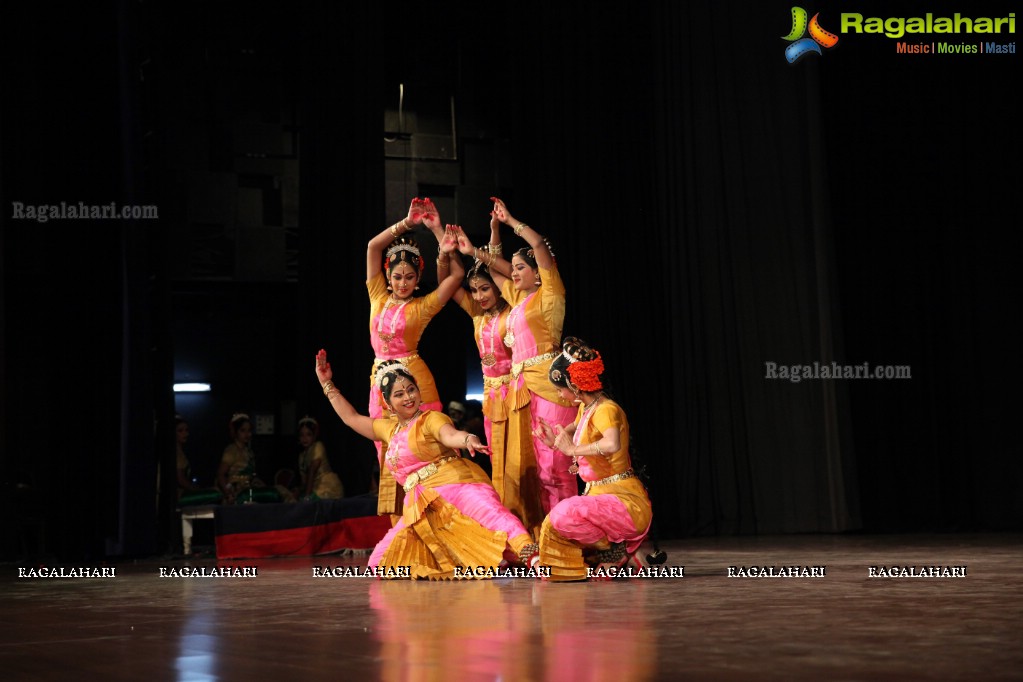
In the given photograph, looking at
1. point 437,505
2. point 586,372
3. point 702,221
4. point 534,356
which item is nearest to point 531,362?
point 534,356

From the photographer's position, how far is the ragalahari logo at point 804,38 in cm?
808

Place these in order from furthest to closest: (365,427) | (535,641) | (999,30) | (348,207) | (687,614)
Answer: (999,30) → (348,207) → (365,427) → (687,614) → (535,641)

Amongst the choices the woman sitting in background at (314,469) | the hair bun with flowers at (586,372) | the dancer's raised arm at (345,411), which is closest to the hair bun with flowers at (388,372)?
the dancer's raised arm at (345,411)

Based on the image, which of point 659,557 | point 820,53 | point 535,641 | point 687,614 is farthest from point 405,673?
point 820,53

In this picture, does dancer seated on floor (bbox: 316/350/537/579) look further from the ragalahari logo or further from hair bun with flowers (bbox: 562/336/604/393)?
the ragalahari logo

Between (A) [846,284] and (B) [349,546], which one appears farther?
(A) [846,284]

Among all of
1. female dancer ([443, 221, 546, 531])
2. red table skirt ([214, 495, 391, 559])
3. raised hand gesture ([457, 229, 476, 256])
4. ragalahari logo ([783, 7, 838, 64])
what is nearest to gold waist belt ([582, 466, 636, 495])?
female dancer ([443, 221, 546, 531])

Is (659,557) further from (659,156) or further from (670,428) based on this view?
(659,156)

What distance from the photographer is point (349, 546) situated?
6617mm

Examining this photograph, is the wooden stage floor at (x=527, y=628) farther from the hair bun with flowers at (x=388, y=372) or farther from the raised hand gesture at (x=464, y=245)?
the raised hand gesture at (x=464, y=245)

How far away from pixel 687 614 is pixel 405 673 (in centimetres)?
108

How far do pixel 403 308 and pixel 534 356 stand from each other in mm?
604

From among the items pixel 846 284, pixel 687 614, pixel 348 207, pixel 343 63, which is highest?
pixel 343 63

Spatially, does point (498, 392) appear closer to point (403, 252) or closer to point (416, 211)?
point (403, 252)
